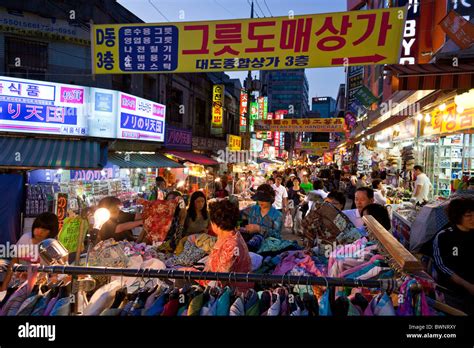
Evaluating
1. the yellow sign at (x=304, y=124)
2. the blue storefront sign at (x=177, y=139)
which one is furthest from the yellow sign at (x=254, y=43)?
the yellow sign at (x=304, y=124)

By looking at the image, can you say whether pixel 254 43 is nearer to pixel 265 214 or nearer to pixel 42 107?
pixel 265 214

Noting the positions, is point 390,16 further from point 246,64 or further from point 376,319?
point 376,319

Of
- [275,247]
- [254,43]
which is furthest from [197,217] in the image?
[254,43]

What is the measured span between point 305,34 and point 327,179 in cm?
1492

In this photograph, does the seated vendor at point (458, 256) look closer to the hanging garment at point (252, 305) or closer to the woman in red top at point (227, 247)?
the woman in red top at point (227, 247)

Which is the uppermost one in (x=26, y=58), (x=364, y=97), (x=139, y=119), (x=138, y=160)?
(x=364, y=97)

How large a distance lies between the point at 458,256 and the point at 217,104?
70.8 ft

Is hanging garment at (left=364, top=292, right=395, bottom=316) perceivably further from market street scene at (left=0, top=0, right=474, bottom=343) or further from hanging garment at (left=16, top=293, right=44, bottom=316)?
hanging garment at (left=16, top=293, right=44, bottom=316)

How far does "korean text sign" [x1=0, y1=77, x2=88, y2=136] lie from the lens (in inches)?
380

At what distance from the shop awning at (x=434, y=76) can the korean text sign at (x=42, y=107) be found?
30.5 feet

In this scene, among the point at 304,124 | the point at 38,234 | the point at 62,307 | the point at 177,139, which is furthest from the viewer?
the point at 304,124

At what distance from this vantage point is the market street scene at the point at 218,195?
2445 millimetres

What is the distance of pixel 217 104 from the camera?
77.9 feet

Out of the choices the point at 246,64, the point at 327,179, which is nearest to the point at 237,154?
the point at 327,179
